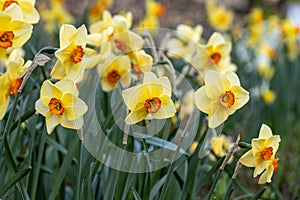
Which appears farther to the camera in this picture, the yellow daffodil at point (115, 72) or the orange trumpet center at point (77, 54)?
the yellow daffodil at point (115, 72)

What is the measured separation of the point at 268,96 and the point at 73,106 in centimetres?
250

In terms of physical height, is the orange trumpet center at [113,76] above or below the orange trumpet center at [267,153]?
above

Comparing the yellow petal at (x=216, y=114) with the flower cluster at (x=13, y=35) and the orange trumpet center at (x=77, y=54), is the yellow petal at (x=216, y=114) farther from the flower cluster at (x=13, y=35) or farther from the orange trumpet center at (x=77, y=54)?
the flower cluster at (x=13, y=35)

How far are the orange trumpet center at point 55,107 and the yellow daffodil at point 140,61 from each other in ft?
1.57

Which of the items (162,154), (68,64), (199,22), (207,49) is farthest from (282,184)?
(199,22)

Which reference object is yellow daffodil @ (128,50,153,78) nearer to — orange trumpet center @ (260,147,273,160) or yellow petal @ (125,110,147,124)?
yellow petal @ (125,110,147,124)

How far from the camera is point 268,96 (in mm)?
3689

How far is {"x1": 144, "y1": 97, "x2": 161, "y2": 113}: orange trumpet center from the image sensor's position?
1.38m

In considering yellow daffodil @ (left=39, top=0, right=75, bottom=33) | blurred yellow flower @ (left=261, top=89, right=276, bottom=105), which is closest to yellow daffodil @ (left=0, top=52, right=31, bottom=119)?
blurred yellow flower @ (left=261, top=89, right=276, bottom=105)

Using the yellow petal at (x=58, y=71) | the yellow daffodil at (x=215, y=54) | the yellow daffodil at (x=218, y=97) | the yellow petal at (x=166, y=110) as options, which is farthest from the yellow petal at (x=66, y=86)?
the yellow daffodil at (x=215, y=54)

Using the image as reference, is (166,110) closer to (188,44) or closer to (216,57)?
(216,57)

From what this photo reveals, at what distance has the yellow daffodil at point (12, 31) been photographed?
1415mm

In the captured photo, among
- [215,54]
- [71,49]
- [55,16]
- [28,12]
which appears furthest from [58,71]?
[55,16]

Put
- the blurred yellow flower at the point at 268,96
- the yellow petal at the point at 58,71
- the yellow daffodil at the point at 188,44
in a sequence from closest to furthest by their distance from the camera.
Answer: the yellow petal at the point at 58,71 → the yellow daffodil at the point at 188,44 → the blurred yellow flower at the point at 268,96
